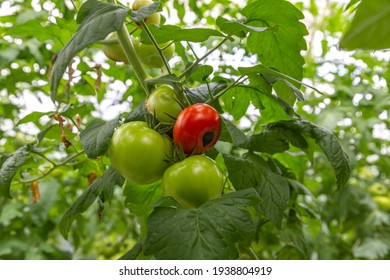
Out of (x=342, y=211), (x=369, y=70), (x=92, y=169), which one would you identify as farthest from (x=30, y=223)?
(x=369, y=70)

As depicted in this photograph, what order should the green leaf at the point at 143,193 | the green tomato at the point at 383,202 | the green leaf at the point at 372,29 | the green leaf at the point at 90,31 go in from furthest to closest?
the green tomato at the point at 383,202 → the green leaf at the point at 143,193 → the green leaf at the point at 90,31 → the green leaf at the point at 372,29

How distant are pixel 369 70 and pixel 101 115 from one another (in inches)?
35.6

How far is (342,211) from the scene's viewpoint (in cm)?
170

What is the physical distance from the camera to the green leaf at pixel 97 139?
2.07 feet

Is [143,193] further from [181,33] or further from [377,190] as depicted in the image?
[377,190]

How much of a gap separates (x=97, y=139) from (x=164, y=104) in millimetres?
102

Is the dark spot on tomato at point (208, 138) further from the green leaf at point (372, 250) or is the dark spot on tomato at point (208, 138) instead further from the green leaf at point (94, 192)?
the green leaf at point (372, 250)

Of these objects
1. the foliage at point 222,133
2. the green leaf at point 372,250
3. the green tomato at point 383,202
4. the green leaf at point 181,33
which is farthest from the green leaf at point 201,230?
the green tomato at point 383,202

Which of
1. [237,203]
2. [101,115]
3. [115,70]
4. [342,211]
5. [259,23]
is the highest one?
[259,23]

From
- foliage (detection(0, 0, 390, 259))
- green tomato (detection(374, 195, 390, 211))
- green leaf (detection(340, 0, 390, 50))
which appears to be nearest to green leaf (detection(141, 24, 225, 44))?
foliage (detection(0, 0, 390, 259))

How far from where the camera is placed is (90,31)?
505 mm

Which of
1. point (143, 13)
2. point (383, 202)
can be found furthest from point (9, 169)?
point (383, 202)

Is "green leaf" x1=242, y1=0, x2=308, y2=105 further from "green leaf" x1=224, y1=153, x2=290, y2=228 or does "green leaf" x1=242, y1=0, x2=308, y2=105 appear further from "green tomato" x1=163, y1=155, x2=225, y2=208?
"green tomato" x1=163, y1=155, x2=225, y2=208

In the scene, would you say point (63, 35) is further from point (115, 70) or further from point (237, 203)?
point (237, 203)
